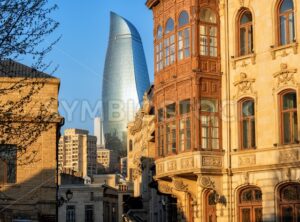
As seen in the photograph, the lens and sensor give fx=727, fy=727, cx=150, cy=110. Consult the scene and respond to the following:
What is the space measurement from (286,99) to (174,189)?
7829mm

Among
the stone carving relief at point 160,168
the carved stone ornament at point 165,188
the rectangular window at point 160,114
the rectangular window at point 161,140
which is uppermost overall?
the rectangular window at point 160,114

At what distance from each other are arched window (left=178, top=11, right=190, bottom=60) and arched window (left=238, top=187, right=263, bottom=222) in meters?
7.48

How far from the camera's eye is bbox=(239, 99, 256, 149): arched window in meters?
35.0

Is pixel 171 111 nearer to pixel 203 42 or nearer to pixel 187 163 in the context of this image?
pixel 187 163

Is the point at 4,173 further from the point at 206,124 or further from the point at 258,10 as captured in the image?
the point at 258,10

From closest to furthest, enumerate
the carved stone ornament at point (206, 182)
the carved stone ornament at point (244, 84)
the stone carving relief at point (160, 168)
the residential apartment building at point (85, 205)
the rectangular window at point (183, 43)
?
the carved stone ornament at point (206, 182)
the carved stone ornament at point (244, 84)
the rectangular window at point (183, 43)
the stone carving relief at point (160, 168)
the residential apartment building at point (85, 205)

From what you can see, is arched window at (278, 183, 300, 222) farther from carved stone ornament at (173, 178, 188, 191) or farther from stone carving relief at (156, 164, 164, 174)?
stone carving relief at (156, 164, 164, 174)

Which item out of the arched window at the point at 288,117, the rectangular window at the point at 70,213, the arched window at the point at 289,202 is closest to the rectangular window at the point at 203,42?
the arched window at the point at 288,117

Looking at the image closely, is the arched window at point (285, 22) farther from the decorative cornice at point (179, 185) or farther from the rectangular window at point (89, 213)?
the rectangular window at point (89, 213)

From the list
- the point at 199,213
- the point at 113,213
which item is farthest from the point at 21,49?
the point at 113,213

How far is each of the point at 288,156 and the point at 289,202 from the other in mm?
2120

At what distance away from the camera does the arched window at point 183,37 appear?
36.9 metres

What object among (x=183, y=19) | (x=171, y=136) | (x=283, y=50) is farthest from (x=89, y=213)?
(x=283, y=50)

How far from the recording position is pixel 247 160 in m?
34.7
